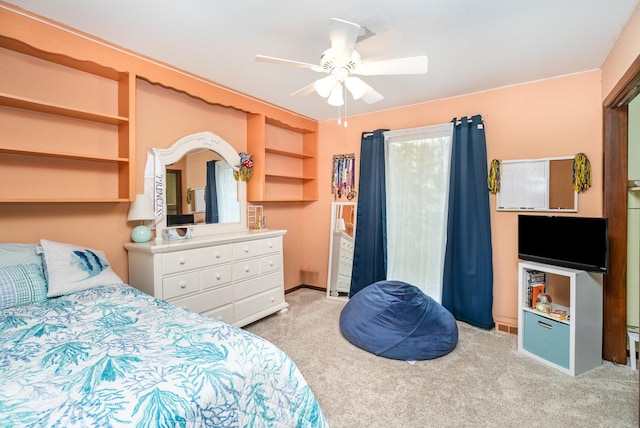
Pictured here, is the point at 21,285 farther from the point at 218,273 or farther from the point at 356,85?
the point at 356,85

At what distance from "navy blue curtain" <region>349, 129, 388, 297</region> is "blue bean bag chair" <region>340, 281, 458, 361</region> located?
0.98m

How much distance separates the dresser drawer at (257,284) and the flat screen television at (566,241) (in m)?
2.36

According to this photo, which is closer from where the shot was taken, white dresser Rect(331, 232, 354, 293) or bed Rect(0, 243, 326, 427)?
bed Rect(0, 243, 326, 427)

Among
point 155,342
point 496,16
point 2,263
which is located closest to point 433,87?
point 496,16

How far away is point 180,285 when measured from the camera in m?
2.51

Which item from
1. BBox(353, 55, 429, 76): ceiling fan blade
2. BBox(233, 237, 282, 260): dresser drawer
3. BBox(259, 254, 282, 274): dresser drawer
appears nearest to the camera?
BBox(353, 55, 429, 76): ceiling fan blade

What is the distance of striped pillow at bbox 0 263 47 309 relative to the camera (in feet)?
5.49

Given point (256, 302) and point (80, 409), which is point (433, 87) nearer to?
point (256, 302)

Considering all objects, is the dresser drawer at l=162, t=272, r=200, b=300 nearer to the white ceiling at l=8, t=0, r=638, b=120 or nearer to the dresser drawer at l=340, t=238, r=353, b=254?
the white ceiling at l=8, t=0, r=638, b=120

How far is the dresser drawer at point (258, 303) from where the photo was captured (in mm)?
3004

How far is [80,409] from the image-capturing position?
879mm

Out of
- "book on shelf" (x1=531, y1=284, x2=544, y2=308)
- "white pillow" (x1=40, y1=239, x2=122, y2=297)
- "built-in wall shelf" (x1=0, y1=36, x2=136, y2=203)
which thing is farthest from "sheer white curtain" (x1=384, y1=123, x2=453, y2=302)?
"white pillow" (x1=40, y1=239, x2=122, y2=297)

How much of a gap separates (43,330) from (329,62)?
2012 mm

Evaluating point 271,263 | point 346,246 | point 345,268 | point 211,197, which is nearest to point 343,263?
point 345,268
